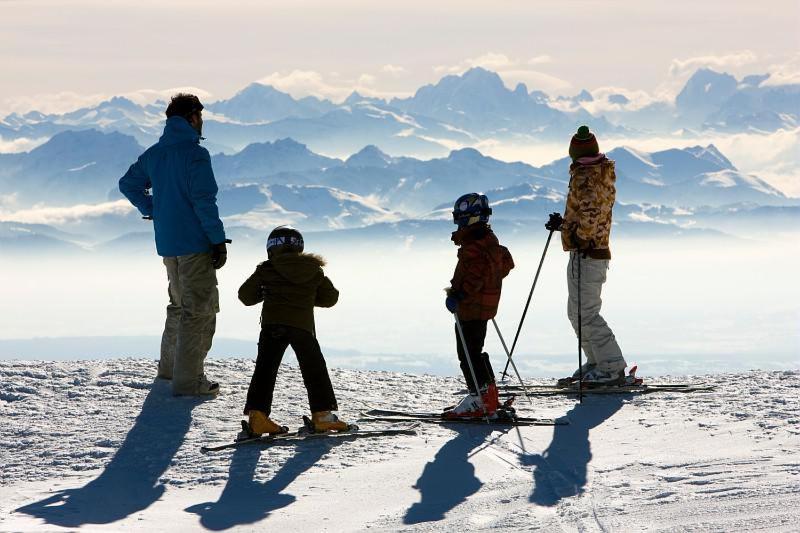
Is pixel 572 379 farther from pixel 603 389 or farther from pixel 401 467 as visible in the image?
pixel 401 467

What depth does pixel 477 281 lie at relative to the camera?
7.47m

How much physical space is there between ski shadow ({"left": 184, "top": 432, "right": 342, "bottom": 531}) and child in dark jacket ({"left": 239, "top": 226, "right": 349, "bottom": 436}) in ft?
1.22

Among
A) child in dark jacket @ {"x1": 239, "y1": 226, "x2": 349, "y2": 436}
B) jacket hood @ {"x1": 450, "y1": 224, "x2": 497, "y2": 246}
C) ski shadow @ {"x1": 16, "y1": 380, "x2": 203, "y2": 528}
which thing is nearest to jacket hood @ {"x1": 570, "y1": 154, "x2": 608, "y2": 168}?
jacket hood @ {"x1": 450, "y1": 224, "x2": 497, "y2": 246}

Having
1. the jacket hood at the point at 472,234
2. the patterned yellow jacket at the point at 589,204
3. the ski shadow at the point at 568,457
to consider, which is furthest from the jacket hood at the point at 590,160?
the ski shadow at the point at 568,457

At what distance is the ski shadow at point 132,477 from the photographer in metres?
5.59

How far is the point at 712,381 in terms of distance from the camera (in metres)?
10.1

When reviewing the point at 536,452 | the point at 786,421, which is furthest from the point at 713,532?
the point at 786,421

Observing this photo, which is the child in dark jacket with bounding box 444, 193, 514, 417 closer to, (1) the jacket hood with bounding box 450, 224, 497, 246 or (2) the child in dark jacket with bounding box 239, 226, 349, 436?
(1) the jacket hood with bounding box 450, 224, 497, 246

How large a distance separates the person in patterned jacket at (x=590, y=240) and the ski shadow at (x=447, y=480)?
2.01m

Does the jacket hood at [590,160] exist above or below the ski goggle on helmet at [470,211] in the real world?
above

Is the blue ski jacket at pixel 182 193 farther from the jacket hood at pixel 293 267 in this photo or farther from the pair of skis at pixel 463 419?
the pair of skis at pixel 463 419

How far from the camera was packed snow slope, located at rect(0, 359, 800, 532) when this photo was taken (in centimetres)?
531

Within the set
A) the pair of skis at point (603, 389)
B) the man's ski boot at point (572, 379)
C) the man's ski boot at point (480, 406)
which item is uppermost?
the man's ski boot at point (572, 379)

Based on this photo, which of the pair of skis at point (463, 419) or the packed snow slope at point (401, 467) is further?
the pair of skis at point (463, 419)
